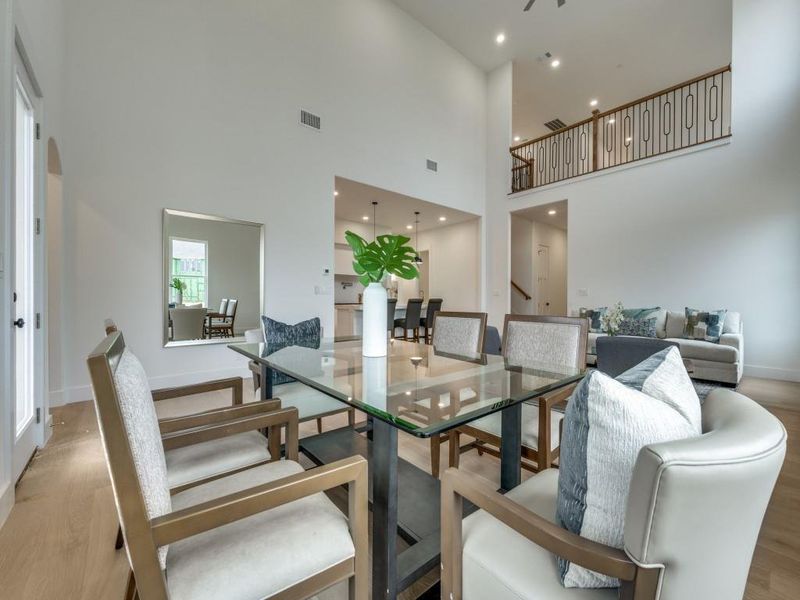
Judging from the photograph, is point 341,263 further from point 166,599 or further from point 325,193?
point 166,599

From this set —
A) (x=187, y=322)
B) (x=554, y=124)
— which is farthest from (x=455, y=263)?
(x=187, y=322)

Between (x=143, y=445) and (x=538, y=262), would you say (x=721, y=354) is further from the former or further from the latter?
(x=143, y=445)

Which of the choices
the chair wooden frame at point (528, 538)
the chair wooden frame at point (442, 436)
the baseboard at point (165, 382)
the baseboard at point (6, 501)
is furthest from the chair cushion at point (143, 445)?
the baseboard at point (165, 382)

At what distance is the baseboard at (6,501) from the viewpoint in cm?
151

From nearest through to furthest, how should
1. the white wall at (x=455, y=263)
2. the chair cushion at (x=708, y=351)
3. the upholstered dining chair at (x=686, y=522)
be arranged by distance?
1. the upholstered dining chair at (x=686, y=522)
2. the chair cushion at (x=708, y=351)
3. the white wall at (x=455, y=263)

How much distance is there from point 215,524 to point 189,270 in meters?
3.84

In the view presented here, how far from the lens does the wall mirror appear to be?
12.2 ft

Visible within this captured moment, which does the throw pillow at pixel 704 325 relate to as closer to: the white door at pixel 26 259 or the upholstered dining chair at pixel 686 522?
the upholstered dining chair at pixel 686 522

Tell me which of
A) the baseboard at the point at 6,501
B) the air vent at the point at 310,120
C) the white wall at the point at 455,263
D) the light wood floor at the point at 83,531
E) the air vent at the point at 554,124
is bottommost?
→ the light wood floor at the point at 83,531

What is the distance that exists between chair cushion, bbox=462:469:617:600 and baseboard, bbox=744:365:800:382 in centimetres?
547

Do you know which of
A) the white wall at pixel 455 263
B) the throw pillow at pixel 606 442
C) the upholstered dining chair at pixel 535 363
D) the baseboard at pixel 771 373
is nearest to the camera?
the throw pillow at pixel 606 442

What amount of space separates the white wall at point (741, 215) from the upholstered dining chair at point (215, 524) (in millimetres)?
5932

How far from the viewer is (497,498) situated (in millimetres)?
751

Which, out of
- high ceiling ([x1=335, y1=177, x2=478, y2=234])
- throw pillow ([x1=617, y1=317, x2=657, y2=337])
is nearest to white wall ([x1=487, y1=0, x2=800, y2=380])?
throw pillow ([x1=617, y1=317, x2=657, y2=337])
